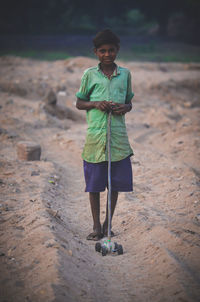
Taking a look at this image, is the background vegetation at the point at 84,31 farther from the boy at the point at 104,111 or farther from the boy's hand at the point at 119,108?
the boy's hand at the point at 119,108

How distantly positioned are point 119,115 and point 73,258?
1332 millimetres

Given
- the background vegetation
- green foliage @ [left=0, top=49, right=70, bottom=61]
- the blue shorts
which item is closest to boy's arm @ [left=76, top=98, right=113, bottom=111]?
the blue shorts

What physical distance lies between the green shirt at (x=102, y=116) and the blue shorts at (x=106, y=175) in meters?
0.08

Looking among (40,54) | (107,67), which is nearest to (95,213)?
(107,67)

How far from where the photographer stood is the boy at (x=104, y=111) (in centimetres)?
305

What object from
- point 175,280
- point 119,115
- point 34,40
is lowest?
point 175,280

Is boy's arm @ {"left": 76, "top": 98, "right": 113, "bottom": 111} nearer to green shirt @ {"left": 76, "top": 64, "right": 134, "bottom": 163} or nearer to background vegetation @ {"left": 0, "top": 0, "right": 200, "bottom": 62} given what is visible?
green shirt @ {"left": 76, "top": 64, "right": 134, "bottom": 163}

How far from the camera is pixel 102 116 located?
10.2 feet

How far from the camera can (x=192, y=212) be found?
402 cm

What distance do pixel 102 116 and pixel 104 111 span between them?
6 cm

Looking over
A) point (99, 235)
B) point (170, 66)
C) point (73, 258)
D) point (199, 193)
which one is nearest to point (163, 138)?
point (199, 193)

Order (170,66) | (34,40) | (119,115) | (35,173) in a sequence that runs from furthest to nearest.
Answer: (34,40)
(170,66)
(35,173)
(119,115)

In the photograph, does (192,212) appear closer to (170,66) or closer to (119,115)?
(119,115)

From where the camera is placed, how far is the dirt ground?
100 inches
